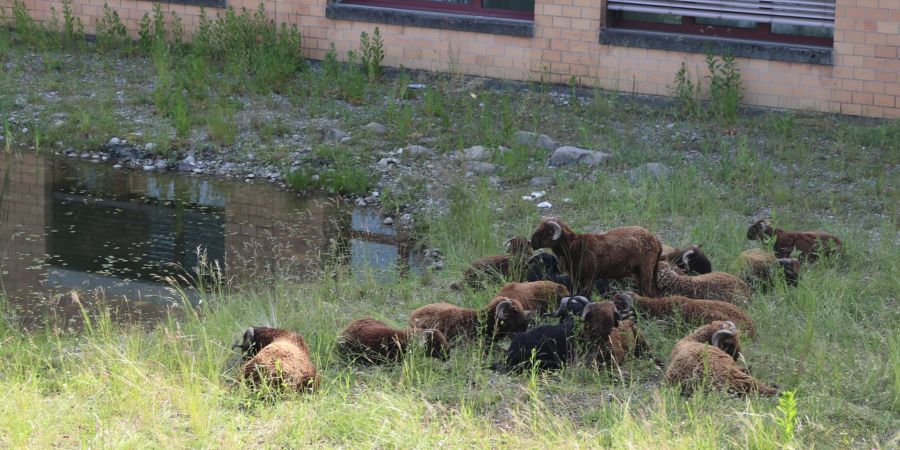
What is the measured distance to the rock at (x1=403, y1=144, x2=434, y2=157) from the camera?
12129mm

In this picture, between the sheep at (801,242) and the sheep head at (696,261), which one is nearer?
the sheep head at (696,261)

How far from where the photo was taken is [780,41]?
13430mm

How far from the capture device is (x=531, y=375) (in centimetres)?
682

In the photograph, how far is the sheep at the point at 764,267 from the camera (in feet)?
27.4

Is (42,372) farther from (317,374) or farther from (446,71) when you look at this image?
(446,71)

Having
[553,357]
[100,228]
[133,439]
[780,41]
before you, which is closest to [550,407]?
[553,357]

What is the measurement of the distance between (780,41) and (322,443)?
913cm

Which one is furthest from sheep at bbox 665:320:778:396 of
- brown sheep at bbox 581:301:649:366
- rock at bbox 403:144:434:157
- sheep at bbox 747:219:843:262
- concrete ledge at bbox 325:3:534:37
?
concrete ledge at bbox 325:3:534:37

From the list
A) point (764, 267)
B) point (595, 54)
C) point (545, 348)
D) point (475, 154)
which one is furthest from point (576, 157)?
point (545, 348)

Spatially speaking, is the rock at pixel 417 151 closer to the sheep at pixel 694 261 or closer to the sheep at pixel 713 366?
the sheep at pixel 694 261

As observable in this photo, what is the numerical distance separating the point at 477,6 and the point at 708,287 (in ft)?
24.8

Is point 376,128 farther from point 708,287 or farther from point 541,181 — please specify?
point 708,287

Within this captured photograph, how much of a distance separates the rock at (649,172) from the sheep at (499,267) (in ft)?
8.84

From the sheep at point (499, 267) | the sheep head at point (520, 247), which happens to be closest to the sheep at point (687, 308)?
the sheep at point (499, 267)
